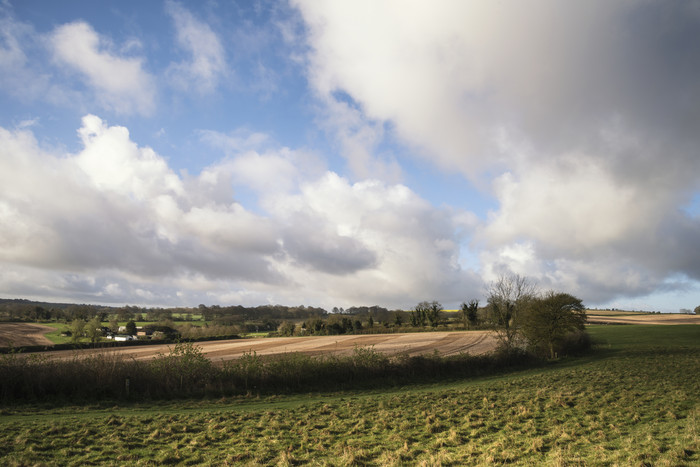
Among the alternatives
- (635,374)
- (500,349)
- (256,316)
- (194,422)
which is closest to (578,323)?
(500,349)

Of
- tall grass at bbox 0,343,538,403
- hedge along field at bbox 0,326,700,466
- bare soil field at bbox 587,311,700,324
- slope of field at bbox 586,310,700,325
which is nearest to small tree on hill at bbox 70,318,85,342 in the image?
tall grass at bbox 0,343,538,403

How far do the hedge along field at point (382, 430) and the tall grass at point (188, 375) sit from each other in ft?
7.27

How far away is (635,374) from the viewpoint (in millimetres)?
26766

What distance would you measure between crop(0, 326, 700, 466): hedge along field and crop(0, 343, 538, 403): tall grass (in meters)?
2.22

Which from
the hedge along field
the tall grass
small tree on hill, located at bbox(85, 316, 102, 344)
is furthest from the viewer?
small tree on hill, located at bbox(85, 316, 102, 344)

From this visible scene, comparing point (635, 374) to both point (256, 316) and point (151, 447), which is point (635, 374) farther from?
point (256, 316)

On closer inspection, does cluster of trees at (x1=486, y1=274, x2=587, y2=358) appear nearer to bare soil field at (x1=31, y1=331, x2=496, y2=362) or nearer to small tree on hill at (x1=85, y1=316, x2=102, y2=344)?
bare soil field at (x1=31, y1=331, x2=496, y2=362)

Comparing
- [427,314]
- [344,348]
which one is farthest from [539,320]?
[427,314]

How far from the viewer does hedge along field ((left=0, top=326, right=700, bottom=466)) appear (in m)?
9.91

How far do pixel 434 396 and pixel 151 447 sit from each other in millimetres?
13971

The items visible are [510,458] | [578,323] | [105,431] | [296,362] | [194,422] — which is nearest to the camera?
[510,458]

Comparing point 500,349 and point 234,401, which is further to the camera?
point 500,349

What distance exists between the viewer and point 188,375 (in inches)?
891

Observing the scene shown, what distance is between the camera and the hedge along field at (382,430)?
9906mm
